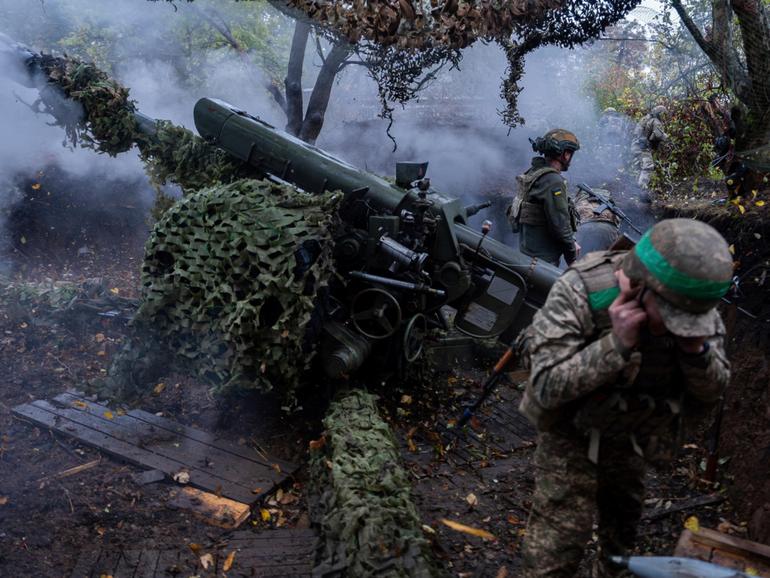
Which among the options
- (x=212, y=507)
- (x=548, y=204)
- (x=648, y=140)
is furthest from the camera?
(x=648, y=140)

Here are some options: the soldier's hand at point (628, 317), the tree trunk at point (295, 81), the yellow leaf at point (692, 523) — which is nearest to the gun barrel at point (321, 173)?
the yellow leaf at point (692, 523)

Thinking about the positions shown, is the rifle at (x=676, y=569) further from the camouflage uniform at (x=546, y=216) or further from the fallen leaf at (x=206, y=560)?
the camouflage uniform at (x=546, y=216)

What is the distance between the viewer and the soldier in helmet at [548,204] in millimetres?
7121

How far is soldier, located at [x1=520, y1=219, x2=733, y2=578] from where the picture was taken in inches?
99.0

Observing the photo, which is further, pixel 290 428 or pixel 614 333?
pixel 290 428

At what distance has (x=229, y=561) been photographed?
13.3 ft

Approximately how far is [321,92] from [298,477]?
7.04 m

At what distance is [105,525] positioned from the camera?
4.34 meters

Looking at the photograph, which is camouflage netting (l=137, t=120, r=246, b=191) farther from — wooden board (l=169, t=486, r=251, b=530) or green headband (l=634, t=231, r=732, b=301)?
green headband (l=634, t=231, r=732, b=301)

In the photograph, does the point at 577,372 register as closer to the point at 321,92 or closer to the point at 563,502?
the point at 563,502

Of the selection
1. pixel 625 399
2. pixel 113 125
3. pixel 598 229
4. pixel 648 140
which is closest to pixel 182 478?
pixel 625 399

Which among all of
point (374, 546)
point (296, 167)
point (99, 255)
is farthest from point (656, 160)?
point (374, 546)

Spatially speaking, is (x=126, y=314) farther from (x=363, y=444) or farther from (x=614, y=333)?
(x=614, y=333)

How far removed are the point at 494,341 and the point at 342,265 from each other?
221 cm
